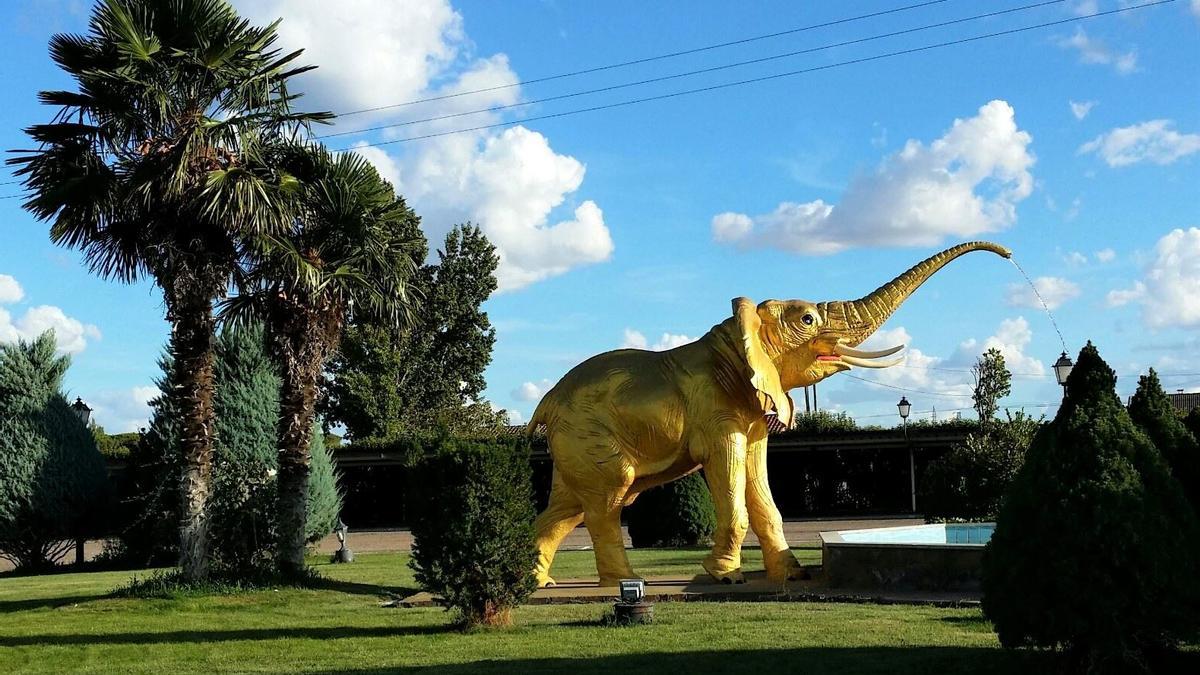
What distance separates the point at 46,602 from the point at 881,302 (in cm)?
1234

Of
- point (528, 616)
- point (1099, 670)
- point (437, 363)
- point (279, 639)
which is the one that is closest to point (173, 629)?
point (279, 639)

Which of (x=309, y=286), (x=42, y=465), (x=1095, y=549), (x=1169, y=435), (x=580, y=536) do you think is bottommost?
(x=580, y=536)

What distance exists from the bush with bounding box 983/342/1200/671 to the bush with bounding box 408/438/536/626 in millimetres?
4858

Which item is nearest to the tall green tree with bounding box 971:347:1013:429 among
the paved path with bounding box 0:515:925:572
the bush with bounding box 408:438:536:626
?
the paved path with bounding box 0:515:925:572

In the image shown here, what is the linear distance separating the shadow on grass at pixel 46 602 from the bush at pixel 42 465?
7488 mm

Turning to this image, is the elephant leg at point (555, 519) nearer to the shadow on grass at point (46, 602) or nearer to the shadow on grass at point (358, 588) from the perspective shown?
the shadow on grass at point (358, 588)

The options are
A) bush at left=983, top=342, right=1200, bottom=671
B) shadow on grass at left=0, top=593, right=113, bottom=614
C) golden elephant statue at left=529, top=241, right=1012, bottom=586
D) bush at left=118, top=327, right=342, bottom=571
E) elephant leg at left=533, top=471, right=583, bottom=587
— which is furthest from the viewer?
bush at left=118, top=327, right=342, bottom=571

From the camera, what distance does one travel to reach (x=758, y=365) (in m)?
14.4

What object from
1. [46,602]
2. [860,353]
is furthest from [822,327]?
[46,602]

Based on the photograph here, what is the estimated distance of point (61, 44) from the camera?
1661 cm

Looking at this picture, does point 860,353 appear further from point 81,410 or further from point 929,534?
point 81,410

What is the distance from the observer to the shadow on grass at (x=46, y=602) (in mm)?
16531

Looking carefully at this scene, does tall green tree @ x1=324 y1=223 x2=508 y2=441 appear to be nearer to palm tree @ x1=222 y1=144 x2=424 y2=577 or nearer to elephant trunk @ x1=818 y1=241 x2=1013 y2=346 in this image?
palm tree @ x1=222 y1=144 x2=424 y2=577

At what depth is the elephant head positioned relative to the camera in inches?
596
